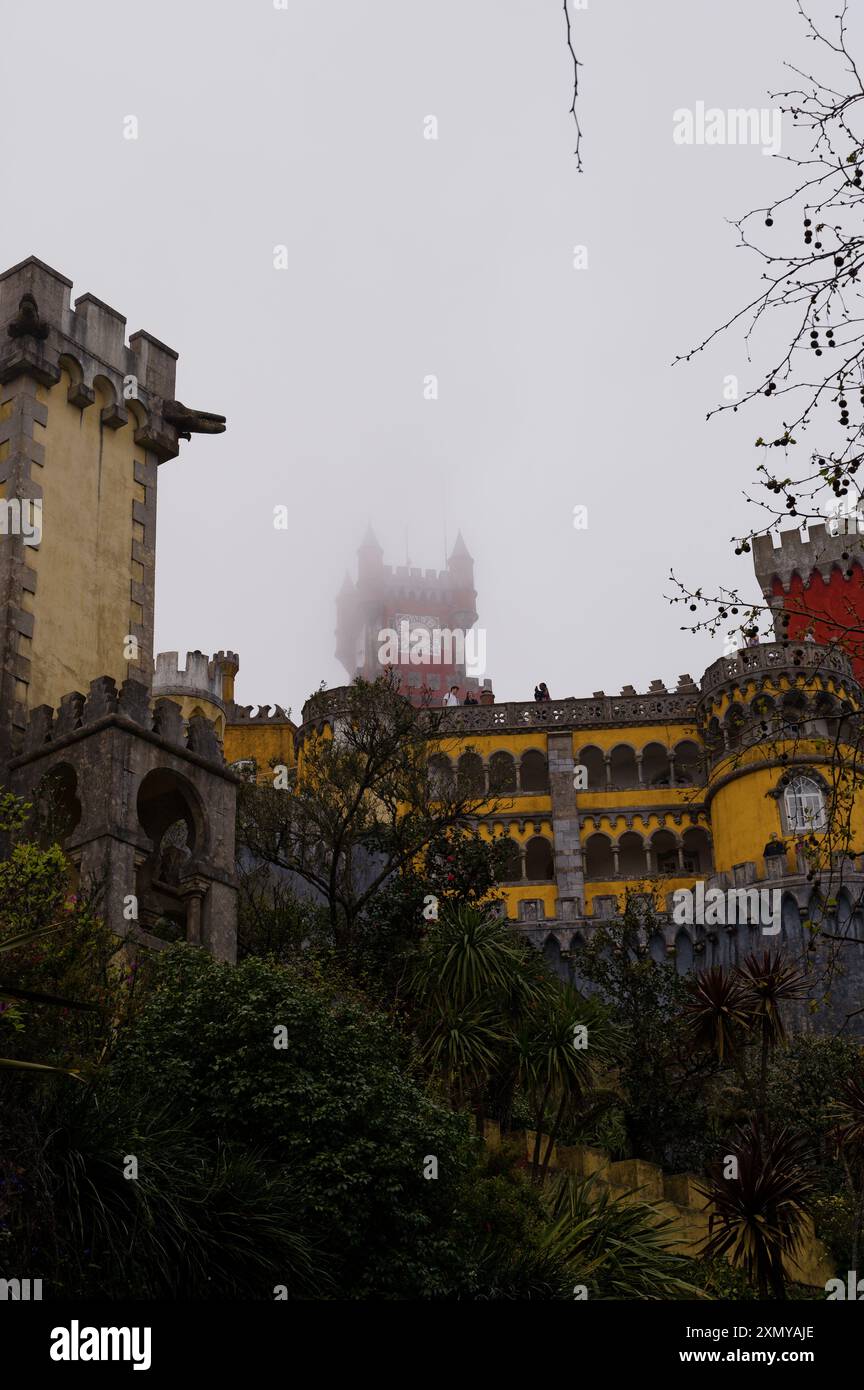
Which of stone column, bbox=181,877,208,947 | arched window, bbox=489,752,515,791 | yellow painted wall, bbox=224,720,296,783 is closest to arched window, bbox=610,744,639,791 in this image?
arched window, bbox=489,752,515,791

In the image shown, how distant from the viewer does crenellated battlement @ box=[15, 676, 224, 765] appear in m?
22.0

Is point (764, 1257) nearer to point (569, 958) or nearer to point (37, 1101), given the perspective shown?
point (37, 1101)

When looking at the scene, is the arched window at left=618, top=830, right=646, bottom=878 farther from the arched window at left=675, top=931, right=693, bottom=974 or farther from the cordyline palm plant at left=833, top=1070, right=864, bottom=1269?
the cordyline palm plant at left=833, top=1070, right=864, bottom=1269

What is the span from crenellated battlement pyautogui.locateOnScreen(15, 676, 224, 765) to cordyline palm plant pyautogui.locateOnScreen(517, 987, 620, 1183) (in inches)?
258

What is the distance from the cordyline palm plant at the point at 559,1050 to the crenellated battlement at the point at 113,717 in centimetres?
655

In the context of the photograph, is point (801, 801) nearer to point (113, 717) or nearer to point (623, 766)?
point (623, 766)

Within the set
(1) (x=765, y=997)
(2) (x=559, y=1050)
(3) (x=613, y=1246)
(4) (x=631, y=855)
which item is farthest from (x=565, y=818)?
(3) (x=613, y=1246)

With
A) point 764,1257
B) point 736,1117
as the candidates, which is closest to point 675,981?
point 736,1117

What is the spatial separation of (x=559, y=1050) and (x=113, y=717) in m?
8.49

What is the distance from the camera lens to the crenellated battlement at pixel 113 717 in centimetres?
2198

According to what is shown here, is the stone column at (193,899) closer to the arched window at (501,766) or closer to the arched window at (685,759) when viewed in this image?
the arched window at (501,766)

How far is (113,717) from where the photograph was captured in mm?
21703
